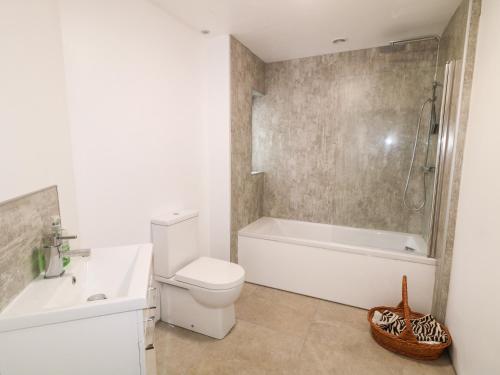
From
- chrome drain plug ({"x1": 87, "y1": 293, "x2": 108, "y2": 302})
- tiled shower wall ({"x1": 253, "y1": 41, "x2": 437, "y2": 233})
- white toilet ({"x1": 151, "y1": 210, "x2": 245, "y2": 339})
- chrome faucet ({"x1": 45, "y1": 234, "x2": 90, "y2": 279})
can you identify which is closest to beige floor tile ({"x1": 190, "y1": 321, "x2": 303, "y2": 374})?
white toilet ({"x1": 151, "y1": 210, "x2": 245, "y2": 339})

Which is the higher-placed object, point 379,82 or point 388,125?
point 379,82

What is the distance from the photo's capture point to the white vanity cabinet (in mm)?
776

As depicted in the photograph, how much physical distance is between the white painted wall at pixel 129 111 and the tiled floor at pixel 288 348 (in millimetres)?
860

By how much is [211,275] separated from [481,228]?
5.48ft

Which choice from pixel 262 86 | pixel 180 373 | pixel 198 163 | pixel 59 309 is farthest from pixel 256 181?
pixel 59 309

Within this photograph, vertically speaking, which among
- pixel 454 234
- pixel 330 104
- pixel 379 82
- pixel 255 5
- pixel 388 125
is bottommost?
pixel 454 234

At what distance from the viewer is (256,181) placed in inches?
127

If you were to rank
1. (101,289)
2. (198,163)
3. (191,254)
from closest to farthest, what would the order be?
1. (101,289)
2. (191,254)
3. (198,163)

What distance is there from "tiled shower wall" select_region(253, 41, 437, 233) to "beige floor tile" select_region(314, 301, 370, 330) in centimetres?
97

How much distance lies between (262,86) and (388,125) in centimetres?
146

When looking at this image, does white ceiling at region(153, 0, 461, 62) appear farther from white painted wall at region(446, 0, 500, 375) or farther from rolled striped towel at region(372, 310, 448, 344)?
rolled striped towel at region(372, 310, 448, 344)

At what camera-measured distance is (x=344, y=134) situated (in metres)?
2.95

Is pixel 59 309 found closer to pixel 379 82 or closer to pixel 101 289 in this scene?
pixel 101 289

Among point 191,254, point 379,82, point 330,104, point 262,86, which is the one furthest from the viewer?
point 262,86
